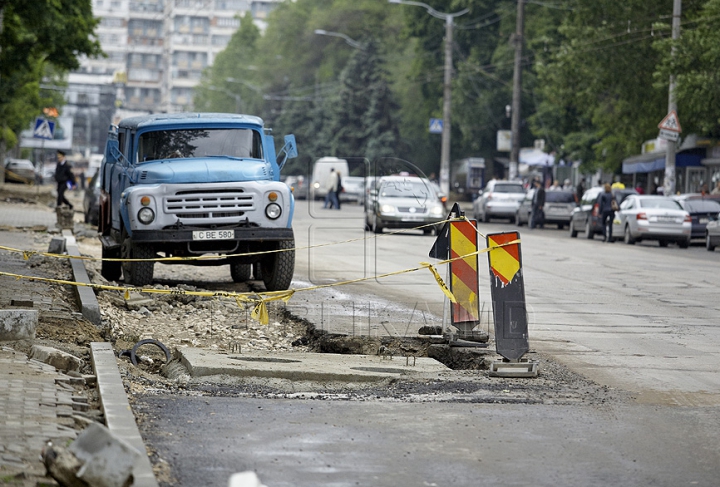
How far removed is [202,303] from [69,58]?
29.8 meters

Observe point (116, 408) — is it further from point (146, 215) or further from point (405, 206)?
point (405, 206)

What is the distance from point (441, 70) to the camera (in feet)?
251

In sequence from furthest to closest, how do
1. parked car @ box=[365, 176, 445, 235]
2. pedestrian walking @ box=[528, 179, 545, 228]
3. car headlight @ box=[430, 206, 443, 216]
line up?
pedestrian walking @ box=[528, 179, 545, 228] < car headlight @ box=[430, 206, 443, 216] < parked car @ box=[365, 176, 445, 235]

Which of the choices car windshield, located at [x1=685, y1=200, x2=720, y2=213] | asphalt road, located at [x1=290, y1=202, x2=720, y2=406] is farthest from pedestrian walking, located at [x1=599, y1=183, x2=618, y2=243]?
asphalt road, located at [x1=290, y1=202, x2=720, y2=406]

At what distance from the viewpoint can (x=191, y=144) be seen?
17.0m

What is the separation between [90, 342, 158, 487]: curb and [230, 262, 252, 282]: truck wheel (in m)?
8.16

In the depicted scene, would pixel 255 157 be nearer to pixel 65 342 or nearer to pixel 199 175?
pixel 199 175

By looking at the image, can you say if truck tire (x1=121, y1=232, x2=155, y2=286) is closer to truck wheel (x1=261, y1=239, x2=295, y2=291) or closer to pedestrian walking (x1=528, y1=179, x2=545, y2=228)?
truck wheel (x1=261, y1=239, x2=295, y2=291)

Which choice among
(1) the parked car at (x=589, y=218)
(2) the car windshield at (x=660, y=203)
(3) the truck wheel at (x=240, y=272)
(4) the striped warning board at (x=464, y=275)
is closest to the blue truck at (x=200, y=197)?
(3) the truck wheel at (x=240, y=272)

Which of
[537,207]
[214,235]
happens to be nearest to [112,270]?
[214,235]

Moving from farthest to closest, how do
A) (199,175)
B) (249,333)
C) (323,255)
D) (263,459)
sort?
(323,255) → (199,175) → (249,333) → (263,459)

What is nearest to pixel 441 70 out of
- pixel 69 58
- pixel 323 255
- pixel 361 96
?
pixel 361 96

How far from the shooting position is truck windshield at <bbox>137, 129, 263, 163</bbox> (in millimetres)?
16969

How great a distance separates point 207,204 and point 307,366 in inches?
273
